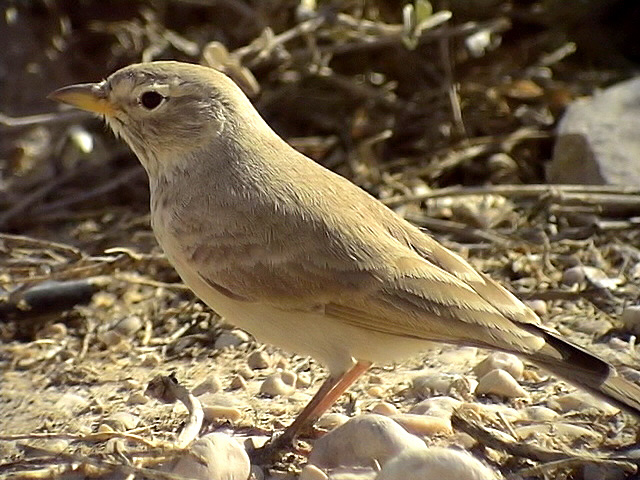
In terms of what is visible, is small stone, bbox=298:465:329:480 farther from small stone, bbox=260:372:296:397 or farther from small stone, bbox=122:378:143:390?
small stone, bbox=122:378:143:390


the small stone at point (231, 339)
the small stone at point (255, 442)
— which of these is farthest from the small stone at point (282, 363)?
the small stone at point (255, 442)

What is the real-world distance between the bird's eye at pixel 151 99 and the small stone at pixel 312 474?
1498 millimetres

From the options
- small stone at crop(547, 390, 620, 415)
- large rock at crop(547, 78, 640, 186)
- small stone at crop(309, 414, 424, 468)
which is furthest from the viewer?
large rock at crop(547, 78, 640, 186)

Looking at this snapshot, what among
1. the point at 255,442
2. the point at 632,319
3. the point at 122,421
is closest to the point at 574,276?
the point at 632,319

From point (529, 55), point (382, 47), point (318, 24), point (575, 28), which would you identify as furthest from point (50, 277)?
point (575, 28)

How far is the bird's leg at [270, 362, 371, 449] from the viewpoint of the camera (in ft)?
10.6

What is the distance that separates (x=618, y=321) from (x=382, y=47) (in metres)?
2.84

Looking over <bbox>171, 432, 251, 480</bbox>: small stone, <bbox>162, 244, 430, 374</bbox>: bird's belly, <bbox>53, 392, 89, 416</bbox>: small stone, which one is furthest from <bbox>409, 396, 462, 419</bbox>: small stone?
<bbox>53, 392, 89, 416</bbox>: small stone

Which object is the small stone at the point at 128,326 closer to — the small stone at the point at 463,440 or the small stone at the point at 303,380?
the small stone at the point at 303,380

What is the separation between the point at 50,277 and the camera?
15.3 feet

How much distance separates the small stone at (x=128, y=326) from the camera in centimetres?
455

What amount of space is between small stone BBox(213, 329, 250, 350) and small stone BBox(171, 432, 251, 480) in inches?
46.6

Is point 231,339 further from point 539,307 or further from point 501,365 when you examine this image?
point 539,307

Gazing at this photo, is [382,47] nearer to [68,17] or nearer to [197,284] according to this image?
[68,17]
